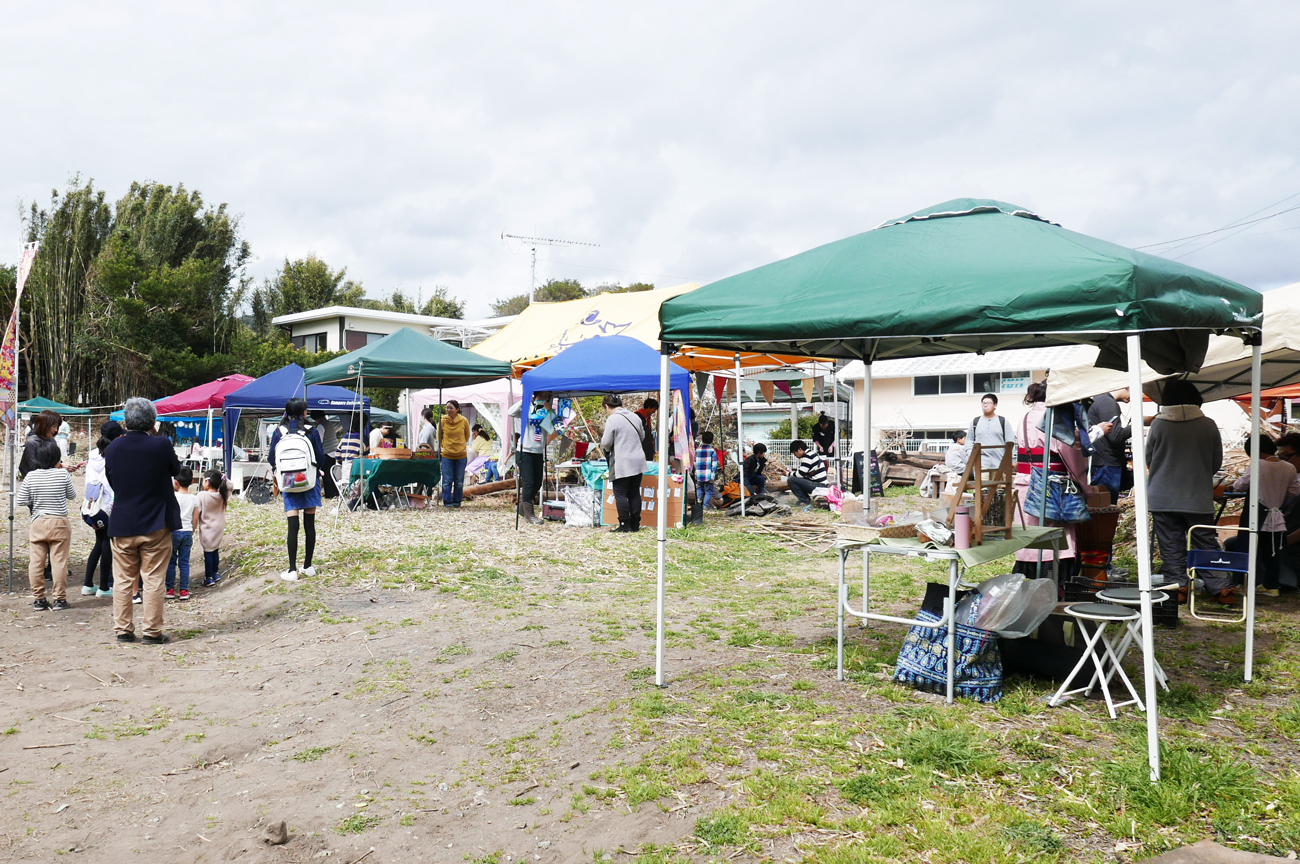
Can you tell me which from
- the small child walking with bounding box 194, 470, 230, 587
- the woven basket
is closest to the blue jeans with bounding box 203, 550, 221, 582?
the small child walking with bounding box 194, 470, 230, 587

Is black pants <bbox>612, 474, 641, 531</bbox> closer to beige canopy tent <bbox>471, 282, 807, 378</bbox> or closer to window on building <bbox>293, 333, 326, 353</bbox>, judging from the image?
beige canopy tent <bbox>471, 282, 807, 378</bbox>

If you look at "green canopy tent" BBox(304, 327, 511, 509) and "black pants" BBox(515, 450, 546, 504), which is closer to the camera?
"black pants" BBox(515, 450, 546, 504)

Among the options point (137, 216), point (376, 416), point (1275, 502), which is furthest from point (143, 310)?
point (1275, 502)

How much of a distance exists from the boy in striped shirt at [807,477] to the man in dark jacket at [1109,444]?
20.9 ft

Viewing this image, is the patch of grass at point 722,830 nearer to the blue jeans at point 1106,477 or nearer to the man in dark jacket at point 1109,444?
the man in dark jacket at point 1109,444

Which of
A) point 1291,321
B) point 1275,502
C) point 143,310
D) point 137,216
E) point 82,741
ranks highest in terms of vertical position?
point 137,216

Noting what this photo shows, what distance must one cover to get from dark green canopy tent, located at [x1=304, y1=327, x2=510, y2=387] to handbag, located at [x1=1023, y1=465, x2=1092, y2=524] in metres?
8.88

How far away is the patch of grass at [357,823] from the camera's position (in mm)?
3559

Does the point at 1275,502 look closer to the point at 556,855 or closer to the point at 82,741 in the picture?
the point at 556,855

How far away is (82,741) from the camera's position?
4.71 meters

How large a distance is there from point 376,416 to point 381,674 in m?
24.5

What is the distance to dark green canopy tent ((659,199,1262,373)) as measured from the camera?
4070 millimetres

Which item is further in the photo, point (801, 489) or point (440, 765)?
point (801, 489)

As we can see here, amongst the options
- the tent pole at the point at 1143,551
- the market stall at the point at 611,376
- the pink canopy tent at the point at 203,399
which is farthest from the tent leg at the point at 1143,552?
the pink canopy tent at the point at 203,399
